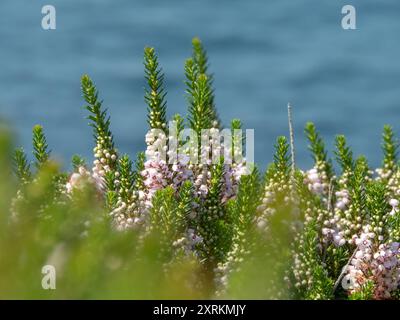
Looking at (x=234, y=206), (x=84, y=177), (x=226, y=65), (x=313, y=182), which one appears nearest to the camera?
(x=234, y=206)

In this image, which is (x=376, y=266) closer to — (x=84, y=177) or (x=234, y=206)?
(x=234, y=206)

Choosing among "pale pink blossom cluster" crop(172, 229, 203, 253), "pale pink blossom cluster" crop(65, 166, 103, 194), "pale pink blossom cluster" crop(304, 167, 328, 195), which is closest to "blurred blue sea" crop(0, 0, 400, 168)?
"pale pink blossom cluster" crop(304, 167, 328, 195)

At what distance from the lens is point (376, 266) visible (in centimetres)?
535

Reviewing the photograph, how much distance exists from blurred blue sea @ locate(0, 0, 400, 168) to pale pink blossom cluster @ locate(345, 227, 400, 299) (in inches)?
788

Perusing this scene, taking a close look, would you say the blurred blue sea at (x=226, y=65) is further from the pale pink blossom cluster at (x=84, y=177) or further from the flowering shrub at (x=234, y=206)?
the pale pink blossom cluster at (x=84, y=177)

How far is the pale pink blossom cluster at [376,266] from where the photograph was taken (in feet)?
17.5

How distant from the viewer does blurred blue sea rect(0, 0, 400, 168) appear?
27359 mm

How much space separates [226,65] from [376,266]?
2416cm

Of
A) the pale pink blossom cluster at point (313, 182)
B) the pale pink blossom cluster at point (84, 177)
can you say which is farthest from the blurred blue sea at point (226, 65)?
the pale pink blossom cluster at point (84, 177)

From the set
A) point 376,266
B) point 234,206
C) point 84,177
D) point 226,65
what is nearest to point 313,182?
point 376,266
